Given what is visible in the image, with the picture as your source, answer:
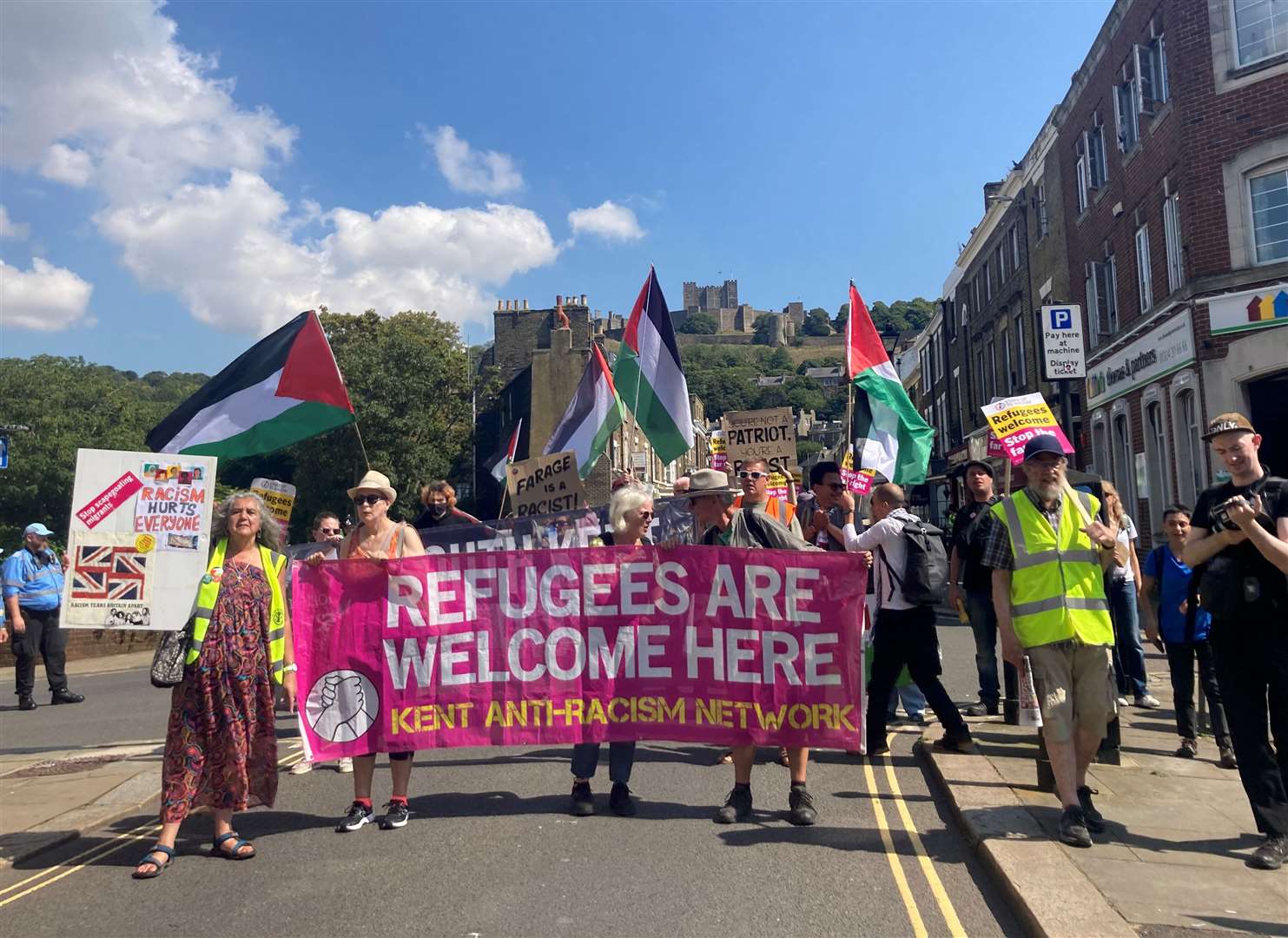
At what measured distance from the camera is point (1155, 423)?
20.2 meters

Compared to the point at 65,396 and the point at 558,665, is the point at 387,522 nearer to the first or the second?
the point at 558,665

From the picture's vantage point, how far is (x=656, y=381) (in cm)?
1155

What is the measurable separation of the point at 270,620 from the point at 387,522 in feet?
3.13

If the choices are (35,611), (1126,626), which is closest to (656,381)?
(1126,626)

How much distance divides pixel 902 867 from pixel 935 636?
7.81 feet

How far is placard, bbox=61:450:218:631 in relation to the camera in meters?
6.25

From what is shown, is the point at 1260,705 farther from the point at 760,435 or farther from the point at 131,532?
the point at 760,435

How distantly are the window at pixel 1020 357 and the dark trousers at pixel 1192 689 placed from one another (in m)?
25.0

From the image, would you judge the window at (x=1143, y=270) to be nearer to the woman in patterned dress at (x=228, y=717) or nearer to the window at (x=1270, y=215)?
the window at (x=1270, y=215)

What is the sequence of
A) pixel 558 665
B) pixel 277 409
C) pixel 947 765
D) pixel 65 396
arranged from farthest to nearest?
pixel 65 396
pixel 277 409
pixel 947 765
pixel 558 665

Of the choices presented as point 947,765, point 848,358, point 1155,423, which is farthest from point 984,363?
point 947,765

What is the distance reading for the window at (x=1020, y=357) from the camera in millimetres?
30969

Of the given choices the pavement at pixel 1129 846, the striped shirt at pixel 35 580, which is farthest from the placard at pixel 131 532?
the striped shirt at pixel 35 580

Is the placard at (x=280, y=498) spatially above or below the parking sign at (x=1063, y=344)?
below
